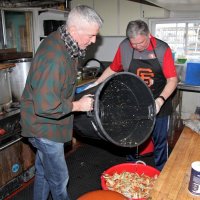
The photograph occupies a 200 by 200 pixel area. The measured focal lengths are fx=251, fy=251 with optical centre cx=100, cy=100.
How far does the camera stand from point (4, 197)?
6.20 ft

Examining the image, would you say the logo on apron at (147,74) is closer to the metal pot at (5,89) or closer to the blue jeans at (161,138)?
the blue jeans at (161,138)

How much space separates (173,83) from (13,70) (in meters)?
1.22

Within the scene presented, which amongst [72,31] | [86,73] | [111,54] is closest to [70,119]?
[72,31]

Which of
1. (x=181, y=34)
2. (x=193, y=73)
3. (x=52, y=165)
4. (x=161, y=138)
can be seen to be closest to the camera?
(x=52, y=165)

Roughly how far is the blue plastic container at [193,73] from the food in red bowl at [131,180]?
1.41 meters

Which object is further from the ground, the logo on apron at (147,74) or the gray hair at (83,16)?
the gray hair at (83,16)

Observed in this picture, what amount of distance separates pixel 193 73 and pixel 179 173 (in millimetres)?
1900

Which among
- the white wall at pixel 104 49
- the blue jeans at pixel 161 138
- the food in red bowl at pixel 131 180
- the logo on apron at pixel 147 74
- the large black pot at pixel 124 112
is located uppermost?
the white wall at pixel 104 49

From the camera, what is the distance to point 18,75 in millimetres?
1998

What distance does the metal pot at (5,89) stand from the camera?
178cm

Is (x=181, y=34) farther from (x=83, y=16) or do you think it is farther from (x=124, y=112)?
(x=83, y=16)

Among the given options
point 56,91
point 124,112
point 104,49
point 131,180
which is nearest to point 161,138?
point 131,180

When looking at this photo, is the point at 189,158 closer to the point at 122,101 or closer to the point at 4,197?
the point at 122,101

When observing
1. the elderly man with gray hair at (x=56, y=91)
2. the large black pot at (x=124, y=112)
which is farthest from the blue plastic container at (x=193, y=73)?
the elderly man with gray hair at (x=56, y=91)
